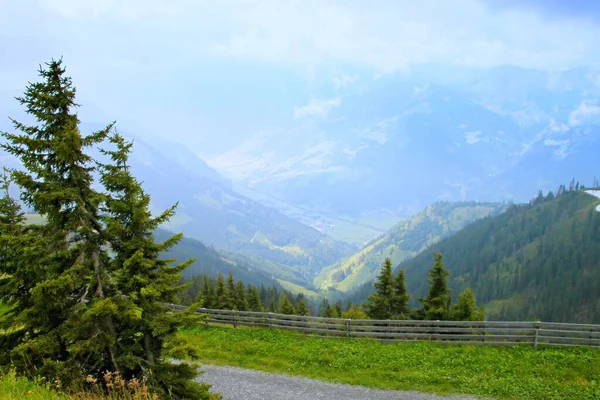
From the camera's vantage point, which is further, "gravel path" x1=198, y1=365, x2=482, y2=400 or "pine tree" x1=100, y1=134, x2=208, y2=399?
"gravel path" x1=198, y1=365, x2=482, y2=400

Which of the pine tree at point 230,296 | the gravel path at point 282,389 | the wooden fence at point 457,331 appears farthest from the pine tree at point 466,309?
the pine tree at point 230,296

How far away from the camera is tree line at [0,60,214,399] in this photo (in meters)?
10.5

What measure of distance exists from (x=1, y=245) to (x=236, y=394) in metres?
11.4

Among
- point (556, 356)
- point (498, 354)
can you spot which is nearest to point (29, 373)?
point (498, 354)

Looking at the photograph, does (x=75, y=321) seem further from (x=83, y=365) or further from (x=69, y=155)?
(x=69, y=155)

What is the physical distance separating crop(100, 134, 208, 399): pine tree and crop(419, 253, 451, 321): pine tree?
25243 mm

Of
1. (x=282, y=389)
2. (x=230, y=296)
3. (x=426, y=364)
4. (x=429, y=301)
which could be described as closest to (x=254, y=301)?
(x=230, y=296)

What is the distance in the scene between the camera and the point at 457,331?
20.7 meters

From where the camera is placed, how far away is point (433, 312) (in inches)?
1289

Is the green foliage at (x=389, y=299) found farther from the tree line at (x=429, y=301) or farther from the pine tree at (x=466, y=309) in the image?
the pine tree at (x=466, y=309)

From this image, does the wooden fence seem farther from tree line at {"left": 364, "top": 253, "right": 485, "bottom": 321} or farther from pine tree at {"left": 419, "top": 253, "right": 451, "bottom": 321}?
tree line at {"left": 364, "top": 253, "right": 485, "bottom": 321}

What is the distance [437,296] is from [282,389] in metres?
20.4

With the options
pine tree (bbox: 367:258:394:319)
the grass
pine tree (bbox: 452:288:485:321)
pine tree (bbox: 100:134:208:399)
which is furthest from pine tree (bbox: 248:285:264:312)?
pine tree (bbox: 100:134:208:399)

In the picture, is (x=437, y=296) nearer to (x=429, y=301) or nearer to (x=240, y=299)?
(x=429, y=301)
